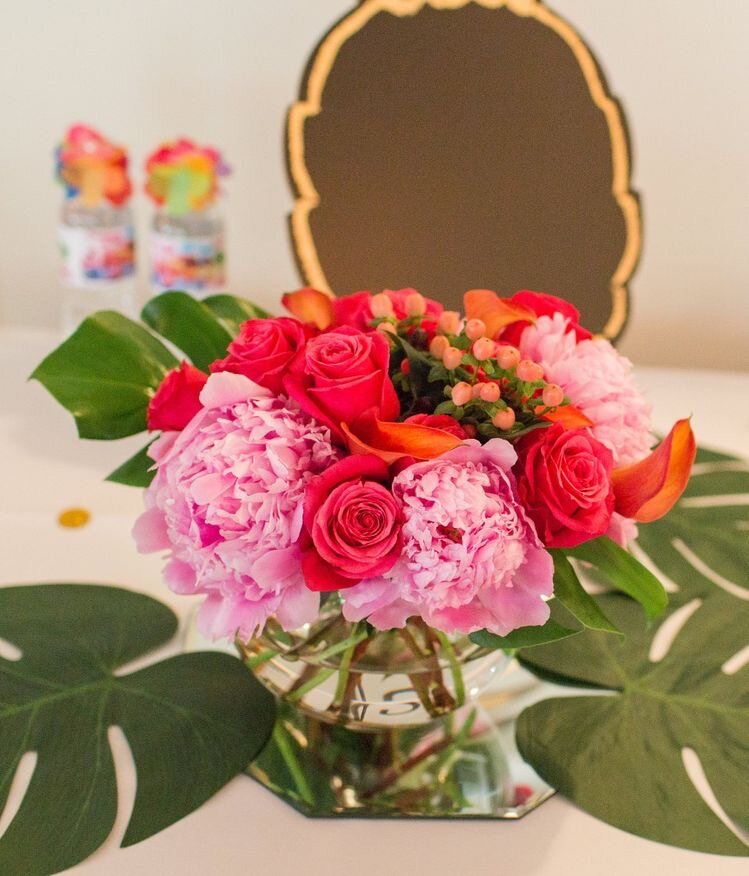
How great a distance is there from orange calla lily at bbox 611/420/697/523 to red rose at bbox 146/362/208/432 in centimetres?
26

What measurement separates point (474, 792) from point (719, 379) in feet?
2.71

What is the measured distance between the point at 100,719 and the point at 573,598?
34 cm

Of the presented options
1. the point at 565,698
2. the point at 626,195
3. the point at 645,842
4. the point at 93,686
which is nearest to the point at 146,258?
the point at 626,195

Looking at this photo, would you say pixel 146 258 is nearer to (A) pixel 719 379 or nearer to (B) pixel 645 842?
(A) pixel 719 379

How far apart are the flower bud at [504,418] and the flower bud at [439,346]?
0.05 meters

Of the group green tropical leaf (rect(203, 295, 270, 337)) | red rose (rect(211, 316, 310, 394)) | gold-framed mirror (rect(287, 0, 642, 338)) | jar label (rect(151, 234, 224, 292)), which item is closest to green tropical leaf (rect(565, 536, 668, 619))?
red rose (rect(211, 316, 310, 394))

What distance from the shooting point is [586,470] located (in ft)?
1.56

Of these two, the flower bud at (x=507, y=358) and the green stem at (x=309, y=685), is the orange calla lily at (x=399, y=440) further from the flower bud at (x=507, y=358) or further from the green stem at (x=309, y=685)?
the green stem at (x=309, y=685)

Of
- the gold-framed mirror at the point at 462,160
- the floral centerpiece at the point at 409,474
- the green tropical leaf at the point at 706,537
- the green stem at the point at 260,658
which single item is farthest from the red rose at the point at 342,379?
the gold-framed mirror at the point at 462,160

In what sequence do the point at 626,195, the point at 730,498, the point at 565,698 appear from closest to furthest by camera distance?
1. the point at 565,698
2. the point at 730,498
3. the point at 626,195

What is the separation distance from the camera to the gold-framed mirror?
1.03 m

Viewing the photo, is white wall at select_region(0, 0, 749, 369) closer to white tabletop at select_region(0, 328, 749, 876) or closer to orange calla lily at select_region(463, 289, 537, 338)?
orange calla lily at select_region(463, 289, 537, 338)

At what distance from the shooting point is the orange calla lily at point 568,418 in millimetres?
503

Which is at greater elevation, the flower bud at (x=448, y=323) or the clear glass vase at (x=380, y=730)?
the flower bud at (x=448, y=323)
